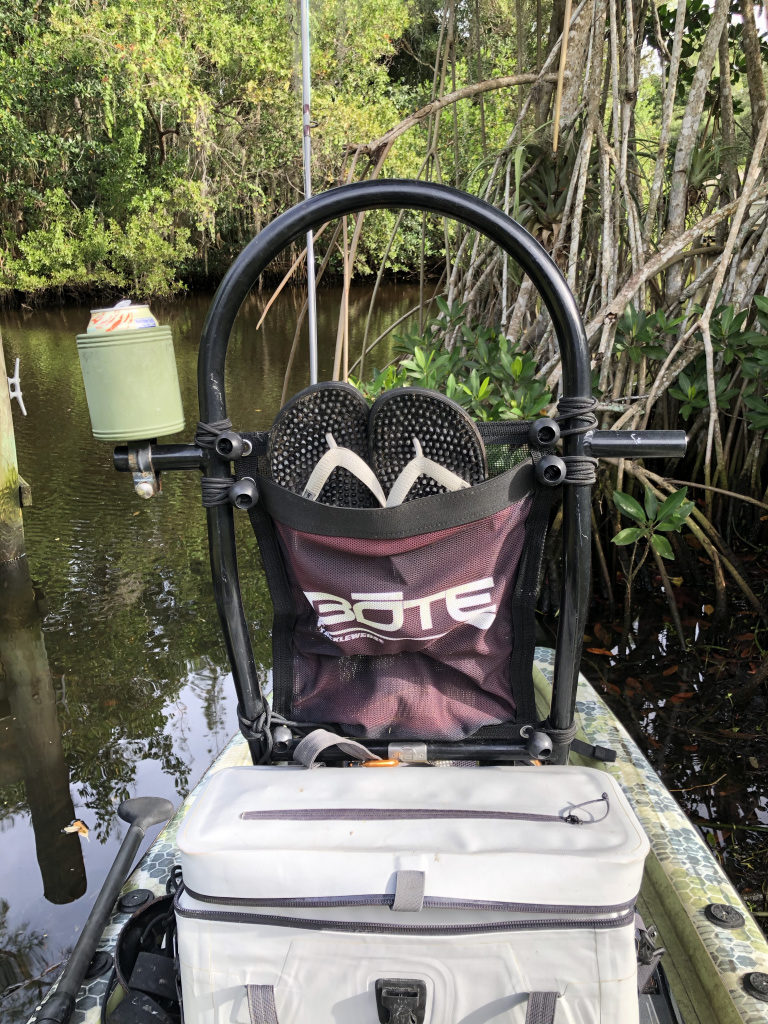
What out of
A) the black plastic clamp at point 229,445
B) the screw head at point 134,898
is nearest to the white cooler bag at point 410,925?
the screw head at point 134,898

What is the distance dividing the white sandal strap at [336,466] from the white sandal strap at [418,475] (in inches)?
1.3

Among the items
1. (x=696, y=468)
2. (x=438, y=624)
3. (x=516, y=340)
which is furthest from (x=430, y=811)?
(x=696, y=468)

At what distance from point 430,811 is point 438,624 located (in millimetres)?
331

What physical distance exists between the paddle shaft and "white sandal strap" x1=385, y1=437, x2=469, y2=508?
782 millimetres

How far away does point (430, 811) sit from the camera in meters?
1.08

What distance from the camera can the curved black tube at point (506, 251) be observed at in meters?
1.29

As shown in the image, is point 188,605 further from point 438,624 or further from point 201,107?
point 201,107

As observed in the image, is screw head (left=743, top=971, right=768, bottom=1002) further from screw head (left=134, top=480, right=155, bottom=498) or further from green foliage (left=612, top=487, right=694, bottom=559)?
green foliage (left=612, top=487, right=694, bottom=559)

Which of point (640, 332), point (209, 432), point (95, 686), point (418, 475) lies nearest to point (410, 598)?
point (418, 475)

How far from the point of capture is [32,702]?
354cm

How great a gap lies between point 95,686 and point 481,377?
2250 millimetres

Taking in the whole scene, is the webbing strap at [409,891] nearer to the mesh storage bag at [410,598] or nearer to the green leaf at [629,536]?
the mesh storage bag at [410,598]

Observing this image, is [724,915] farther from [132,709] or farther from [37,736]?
[37,736]

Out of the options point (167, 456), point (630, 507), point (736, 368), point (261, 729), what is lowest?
point (630, 507)
